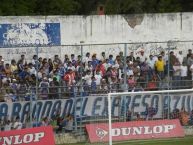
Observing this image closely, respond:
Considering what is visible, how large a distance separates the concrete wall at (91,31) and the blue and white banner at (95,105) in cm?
447

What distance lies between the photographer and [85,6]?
156ft

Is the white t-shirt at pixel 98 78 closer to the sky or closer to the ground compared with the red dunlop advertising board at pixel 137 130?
closer to the sky

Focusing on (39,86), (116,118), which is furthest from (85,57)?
(116,118)

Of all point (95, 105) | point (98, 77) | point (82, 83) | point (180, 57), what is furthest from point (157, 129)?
point (180, 57)

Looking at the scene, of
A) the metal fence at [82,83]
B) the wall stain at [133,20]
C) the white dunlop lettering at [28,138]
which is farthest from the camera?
the wall stain at [133,20]

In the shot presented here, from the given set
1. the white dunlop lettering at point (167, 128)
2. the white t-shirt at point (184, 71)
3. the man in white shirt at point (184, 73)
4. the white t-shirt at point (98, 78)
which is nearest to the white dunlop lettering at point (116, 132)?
the white dunlop lettering at point (167, 128)

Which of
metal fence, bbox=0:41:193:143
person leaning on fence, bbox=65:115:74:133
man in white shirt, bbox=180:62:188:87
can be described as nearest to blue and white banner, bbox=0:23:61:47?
metal fence, bbox=0:41:193:143

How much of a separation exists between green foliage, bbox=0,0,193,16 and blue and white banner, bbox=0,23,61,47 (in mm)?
9025

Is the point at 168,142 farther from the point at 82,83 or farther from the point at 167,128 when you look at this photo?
the point at 82,83

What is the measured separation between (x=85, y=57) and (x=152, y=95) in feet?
18.4

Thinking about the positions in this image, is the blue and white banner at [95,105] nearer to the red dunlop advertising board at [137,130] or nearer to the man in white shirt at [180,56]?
the red dunlop advertising board at [137,130]

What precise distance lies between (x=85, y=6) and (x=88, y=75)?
2502cm

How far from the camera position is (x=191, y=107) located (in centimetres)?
2052

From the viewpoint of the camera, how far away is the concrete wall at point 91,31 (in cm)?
2795
